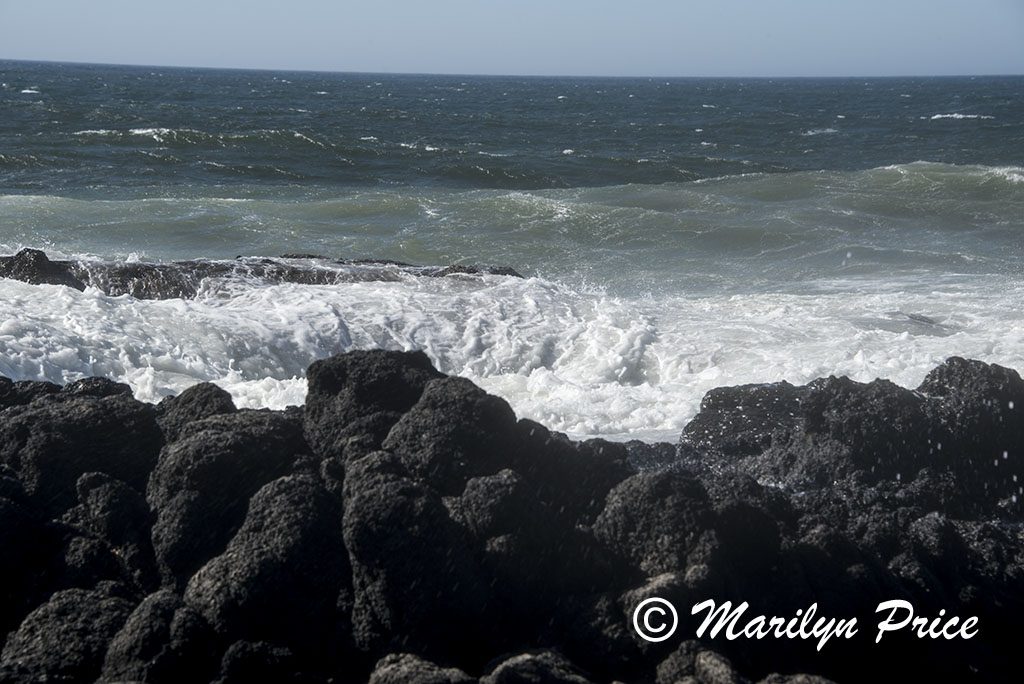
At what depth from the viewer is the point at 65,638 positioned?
2844 mm

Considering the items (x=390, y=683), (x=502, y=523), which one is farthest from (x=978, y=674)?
(x=390, y=683)

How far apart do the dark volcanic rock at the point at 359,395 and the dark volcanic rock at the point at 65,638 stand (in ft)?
2.87

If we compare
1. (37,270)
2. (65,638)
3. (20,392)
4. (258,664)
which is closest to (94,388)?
(20,392)

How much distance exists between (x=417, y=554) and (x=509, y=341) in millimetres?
4992

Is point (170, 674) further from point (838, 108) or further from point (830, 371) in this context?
point (838, 108)

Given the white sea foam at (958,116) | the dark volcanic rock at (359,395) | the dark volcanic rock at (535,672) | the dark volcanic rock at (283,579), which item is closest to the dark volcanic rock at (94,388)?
the dark volcanic rock at (359,395)

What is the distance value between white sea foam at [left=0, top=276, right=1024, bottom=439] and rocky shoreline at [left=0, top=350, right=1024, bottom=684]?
238 cm

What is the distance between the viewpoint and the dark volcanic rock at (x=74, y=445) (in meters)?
3.46

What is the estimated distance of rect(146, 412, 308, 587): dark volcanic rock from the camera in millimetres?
3139

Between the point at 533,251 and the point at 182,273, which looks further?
the point at 533,251

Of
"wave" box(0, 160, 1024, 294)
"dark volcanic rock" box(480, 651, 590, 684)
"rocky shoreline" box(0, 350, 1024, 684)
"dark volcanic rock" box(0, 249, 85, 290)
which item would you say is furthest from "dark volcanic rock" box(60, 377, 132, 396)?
"wave" box(0, 160, 1024, 294)

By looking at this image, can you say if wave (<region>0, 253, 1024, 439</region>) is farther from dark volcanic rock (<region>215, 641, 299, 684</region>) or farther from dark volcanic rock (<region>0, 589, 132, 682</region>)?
dark volcanic rock (<region>215, 641, 299, 684</region>)

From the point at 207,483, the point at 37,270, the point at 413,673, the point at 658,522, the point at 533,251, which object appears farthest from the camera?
the point at 533,251

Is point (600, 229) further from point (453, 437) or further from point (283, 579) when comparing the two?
point (283, 579)
